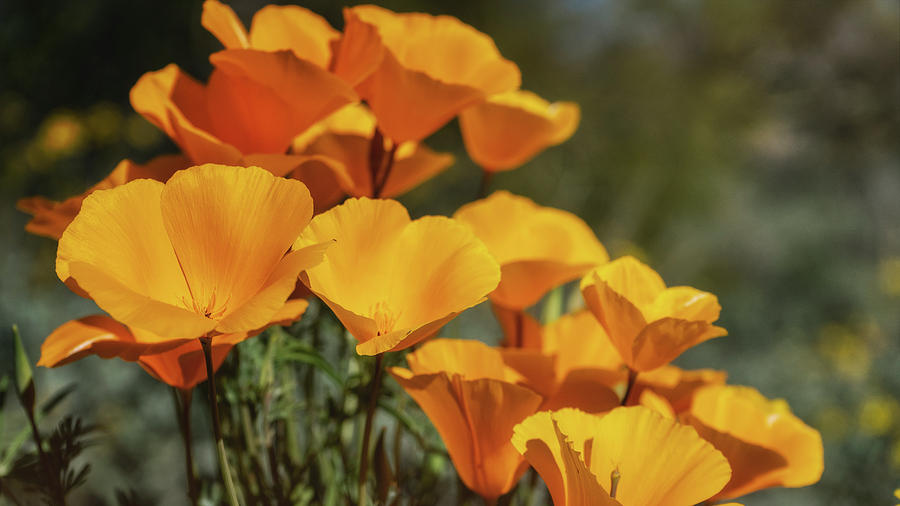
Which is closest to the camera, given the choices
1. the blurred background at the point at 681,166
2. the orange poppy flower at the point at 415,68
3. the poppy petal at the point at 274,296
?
the poppy petal at the point at 274,296

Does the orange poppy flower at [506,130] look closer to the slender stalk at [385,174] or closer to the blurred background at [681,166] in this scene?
the slender stalk at [385,174]

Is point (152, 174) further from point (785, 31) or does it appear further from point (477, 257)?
point (785, 31)

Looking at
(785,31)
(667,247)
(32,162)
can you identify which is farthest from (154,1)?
(785,31)

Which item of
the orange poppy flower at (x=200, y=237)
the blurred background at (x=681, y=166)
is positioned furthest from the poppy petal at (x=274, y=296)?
the blurred background at (x=681, y=166)

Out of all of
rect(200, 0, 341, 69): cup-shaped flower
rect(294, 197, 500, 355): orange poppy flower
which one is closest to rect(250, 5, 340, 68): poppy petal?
rect(200, 0, 341, 69): cup-shaped flower

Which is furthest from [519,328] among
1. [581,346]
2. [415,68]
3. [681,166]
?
[681,166]

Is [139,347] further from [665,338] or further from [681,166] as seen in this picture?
[681,166]

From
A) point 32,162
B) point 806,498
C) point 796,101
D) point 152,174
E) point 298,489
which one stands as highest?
point 152,174
